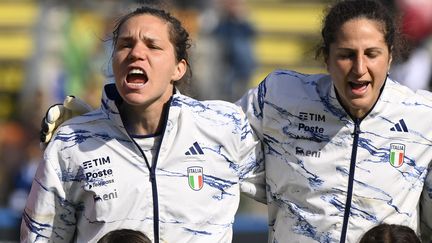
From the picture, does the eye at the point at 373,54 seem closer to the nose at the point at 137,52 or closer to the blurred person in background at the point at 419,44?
the nose at the point at 137,52

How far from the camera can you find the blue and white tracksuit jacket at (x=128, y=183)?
14.5 feet

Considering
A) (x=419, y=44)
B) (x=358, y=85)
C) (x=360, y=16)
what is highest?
(x=360, y=16)

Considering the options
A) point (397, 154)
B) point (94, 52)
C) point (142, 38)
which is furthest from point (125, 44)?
point (94, 52)

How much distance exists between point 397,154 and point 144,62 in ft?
3.58

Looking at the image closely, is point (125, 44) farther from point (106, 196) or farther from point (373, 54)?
point (373, 54)

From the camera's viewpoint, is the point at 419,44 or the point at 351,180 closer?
the point at 351,180

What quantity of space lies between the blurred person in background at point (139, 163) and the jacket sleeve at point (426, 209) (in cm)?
79

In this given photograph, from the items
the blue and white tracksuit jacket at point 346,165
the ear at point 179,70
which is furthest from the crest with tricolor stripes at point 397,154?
the ear at point 179,70

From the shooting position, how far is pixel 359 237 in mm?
4574

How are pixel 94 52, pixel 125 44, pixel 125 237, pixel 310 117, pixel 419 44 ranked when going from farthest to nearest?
pixel 94 52 < pixel 419 44 < pixel 310 117 < pixel 125 44 < pixel 125 237

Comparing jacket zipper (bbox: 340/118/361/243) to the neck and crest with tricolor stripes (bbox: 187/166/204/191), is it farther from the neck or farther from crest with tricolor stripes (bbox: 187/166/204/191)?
the neck

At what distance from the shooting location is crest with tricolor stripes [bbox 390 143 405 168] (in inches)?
183

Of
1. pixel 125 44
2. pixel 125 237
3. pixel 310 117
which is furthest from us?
pixel 310 117

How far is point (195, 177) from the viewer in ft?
14.8
